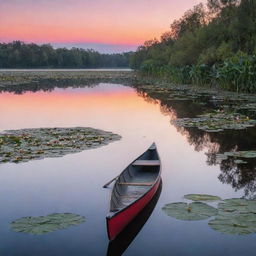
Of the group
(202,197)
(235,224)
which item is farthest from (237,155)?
(235,224)

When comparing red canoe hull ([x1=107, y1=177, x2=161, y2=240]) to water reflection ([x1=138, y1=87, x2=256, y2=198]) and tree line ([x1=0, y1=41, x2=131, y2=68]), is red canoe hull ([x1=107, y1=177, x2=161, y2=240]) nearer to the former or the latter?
water reflection ([x1=138, y1=87, x2=256, y2=198])

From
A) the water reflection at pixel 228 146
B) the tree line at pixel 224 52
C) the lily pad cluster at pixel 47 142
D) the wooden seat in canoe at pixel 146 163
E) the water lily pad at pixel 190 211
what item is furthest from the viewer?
the tree line at pixel 224 52

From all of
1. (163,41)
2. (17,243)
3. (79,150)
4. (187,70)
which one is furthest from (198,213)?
(163,41)

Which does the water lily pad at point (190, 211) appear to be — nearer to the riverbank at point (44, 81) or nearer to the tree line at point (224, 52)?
the tree line at point (224, 52)

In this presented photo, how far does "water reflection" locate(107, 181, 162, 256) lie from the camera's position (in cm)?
569

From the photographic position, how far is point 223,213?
264 inches

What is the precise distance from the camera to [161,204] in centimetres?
749

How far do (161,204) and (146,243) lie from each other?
1.64m

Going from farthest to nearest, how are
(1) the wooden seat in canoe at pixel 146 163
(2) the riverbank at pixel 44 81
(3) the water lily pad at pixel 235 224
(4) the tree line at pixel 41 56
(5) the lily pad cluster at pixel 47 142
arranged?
(4) the tree line at pixel 41 56 < (2) the riverbank at pixel 44 81 < (5) the lily pad cluster at pixel 47 142 < (1) the wooden seat in canoe at pixel 146 163 < (3) the water lily pad at pixel 235 224

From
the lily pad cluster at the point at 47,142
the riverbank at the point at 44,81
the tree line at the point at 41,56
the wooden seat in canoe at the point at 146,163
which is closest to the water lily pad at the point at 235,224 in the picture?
the wooden seat in canoe at the point at 146,163

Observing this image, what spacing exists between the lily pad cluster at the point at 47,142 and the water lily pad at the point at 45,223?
12.5 ft

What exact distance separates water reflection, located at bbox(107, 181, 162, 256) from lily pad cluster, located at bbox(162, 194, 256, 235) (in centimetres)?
35

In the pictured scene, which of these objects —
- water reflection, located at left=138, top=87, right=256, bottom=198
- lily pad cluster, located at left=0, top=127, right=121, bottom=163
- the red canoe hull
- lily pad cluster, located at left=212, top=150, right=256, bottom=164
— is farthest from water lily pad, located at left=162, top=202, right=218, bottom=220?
lily pad cluster, located at left=0, top=127, right=121, bottom=163

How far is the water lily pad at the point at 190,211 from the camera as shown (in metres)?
6.59
